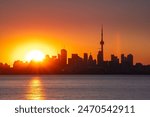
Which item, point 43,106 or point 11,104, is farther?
point 11,104

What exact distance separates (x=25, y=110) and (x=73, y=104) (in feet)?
12.0

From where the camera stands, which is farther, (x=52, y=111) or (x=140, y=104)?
(x=140, y=104)

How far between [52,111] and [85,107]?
223cm

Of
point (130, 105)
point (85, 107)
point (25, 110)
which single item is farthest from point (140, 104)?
point (25, 110)

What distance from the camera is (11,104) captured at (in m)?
36.6

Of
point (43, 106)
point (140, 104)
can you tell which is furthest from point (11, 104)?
point (140, 104)

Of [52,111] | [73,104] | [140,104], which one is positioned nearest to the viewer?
[52,111]

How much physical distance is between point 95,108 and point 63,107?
2592 millimetres

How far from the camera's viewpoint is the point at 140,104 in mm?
36531

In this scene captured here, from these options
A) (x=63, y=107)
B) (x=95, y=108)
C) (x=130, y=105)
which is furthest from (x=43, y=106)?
(x=130, y=105)

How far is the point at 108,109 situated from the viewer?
3169cm

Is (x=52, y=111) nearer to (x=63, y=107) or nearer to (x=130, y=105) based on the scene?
(x=63, y=107)

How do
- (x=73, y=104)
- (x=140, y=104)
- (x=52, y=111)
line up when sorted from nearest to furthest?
(x=52, y=111)
(x=73, y=104)
(x=140, y=104)

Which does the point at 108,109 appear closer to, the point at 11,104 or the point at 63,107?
the point at 63,107
